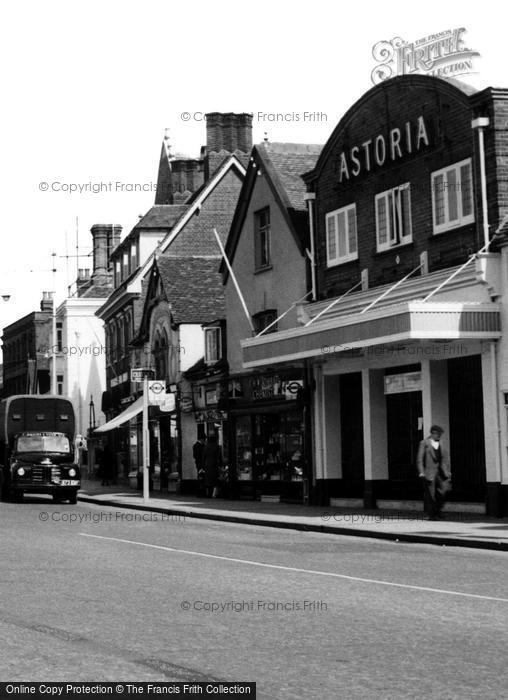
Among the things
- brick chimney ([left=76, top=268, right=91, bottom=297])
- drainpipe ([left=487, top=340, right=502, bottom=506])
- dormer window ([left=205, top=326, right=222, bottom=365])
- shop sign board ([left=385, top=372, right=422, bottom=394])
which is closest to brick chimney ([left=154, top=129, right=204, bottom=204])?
brick chimney ([left=76, top=268, right=91, bottom=297])

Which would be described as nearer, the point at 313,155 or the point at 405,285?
the point at 405,285

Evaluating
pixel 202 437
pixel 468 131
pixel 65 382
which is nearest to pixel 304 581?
pixel 468 131

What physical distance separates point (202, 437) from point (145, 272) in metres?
14.0

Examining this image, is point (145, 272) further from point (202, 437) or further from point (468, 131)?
point (468, 131)

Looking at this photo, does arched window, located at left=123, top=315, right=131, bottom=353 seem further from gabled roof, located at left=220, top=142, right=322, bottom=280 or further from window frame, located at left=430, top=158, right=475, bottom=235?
window frame, located at left=430, top=158, right=475, bottom=235

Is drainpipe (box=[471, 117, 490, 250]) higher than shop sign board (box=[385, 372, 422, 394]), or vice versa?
drainpipe (box=[471, 117, 490, 250])

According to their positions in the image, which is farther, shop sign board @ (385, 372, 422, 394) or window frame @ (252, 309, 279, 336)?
window frame @ (252, 309, 279, 336)

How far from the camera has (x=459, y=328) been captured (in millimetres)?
25078

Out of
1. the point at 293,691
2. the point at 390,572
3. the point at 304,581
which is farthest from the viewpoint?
the point at 390,572

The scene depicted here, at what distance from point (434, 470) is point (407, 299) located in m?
4.66

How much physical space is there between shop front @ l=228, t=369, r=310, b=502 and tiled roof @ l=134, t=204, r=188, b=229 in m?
17.7

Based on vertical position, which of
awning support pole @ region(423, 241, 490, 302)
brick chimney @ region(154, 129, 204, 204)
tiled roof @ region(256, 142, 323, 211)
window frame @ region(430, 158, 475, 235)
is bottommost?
awning support pole @ region(423, 241, 490, 302)

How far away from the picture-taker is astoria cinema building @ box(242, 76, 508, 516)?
25.4m

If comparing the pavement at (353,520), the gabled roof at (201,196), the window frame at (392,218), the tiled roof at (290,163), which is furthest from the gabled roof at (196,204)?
the window frame at (392,218)
